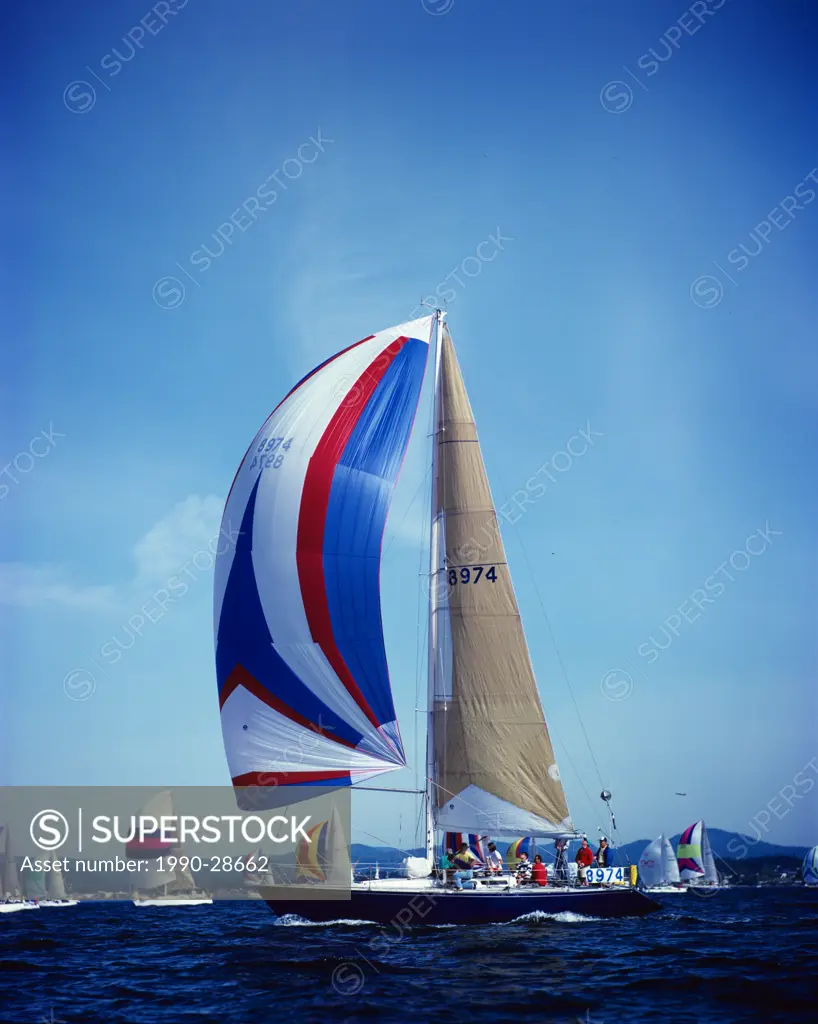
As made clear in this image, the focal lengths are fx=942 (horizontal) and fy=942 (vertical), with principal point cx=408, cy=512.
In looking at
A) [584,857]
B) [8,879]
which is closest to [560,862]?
[584,857]

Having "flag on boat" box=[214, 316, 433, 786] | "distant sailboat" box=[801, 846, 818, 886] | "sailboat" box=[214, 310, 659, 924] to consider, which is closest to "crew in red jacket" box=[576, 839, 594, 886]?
"sailboat" box=[214, 310, 659, 924]

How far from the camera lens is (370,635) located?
2091 cm

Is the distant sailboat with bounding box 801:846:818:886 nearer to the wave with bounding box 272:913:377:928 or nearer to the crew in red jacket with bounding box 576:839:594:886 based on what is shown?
the crew in red jacket with bounding box 576:839:594:886

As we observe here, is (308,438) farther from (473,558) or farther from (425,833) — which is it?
(425,833)

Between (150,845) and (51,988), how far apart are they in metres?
28.6

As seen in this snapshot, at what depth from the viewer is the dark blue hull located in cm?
1911

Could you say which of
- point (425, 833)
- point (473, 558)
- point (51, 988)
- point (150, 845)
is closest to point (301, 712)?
point (425, 833)

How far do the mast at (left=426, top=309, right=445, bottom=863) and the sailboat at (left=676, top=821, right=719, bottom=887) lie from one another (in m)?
56.4

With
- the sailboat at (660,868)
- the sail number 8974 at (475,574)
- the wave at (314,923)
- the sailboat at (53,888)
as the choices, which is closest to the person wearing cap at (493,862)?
the wave at (314,923)

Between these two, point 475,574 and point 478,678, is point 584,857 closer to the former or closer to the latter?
point 478,678

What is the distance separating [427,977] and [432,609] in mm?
8821

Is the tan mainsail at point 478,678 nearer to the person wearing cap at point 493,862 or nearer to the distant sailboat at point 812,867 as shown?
the person wearing cap at point 493,862

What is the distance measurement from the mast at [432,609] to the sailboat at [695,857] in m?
56.4

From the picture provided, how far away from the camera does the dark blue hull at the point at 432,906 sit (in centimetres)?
1911
